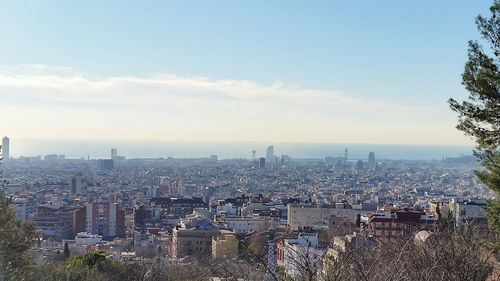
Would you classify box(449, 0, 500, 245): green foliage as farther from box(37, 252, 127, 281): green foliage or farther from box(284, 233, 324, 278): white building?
box(37, 252, 127, 281): green foliage

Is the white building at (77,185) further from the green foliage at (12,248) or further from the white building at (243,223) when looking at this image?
the green foliage at (12,248)

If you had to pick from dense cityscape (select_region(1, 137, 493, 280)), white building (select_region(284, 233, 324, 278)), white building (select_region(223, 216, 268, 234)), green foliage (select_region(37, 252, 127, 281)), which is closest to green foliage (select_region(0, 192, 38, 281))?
green foliage (select_region(37, 252, 127, 281))

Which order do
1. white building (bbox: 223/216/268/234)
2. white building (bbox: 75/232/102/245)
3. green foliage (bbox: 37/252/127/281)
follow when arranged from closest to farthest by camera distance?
green foliage (bbox: 37/252/127/281) → white building (bbox: 75/232/102/245) → white building (bbox: 223/216/268/234)

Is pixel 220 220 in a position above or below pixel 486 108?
below

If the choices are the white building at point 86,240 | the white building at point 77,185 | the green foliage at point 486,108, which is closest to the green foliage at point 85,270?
the green foliage at point 486,108

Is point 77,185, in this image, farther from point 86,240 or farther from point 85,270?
point 85,270

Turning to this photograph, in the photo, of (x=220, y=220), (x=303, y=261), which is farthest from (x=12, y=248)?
(x=220, y=220)

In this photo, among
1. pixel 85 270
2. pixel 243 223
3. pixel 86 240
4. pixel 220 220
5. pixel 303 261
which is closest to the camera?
pixel 303 261

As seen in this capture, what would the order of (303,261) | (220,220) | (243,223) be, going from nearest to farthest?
(303,261), (243,223), (220,220)

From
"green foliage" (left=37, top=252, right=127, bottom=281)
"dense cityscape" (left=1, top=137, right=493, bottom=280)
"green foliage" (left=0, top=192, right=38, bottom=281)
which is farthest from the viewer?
"dense cityscape" (left=1, top=137, right=493, bottom=280)

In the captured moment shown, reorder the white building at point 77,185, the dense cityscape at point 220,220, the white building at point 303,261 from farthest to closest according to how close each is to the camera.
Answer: the white building at point 77,185, the dense cityscape at point 220,220, the white building at point 303,261

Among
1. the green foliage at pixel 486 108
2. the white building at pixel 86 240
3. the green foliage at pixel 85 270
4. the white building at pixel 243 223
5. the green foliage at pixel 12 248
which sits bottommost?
the white building at pixel 86 240
